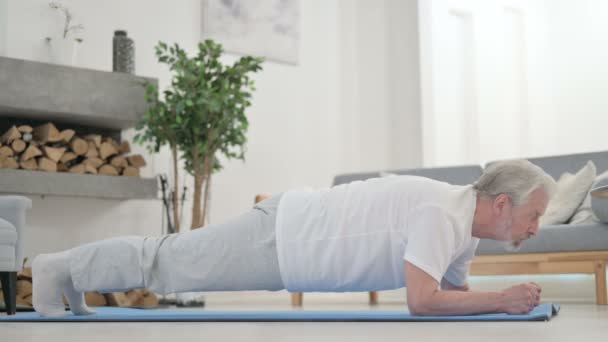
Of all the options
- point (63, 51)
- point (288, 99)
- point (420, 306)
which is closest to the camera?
point (420, 306)

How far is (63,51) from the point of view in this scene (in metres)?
5.46

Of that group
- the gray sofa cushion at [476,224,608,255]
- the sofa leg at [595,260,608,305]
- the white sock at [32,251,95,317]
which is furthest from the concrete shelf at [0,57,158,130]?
the sofa leg at [595,260,608,305]

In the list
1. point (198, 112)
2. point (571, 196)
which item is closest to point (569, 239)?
point (571, 196)

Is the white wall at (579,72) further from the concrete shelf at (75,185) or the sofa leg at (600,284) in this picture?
the concrete shelf at (75,185)

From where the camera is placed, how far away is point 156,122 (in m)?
5.30

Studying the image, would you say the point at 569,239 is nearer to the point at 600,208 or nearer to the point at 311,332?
the point at 600,208

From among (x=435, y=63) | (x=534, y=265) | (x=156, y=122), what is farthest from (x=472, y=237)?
(x=435, y=63)

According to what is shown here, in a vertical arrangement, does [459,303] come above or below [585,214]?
below

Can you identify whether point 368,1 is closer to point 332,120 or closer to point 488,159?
point 332,120

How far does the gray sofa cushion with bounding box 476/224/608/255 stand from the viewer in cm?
432

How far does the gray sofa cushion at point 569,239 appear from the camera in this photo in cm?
432

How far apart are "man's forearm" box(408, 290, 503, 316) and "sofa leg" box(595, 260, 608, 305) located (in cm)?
215

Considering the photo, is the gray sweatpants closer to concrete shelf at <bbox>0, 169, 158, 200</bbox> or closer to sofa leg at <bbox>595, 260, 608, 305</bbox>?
sofa leg at <bbox>595, 260, 608, 305</bbox>

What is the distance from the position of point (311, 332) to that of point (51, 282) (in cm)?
100
